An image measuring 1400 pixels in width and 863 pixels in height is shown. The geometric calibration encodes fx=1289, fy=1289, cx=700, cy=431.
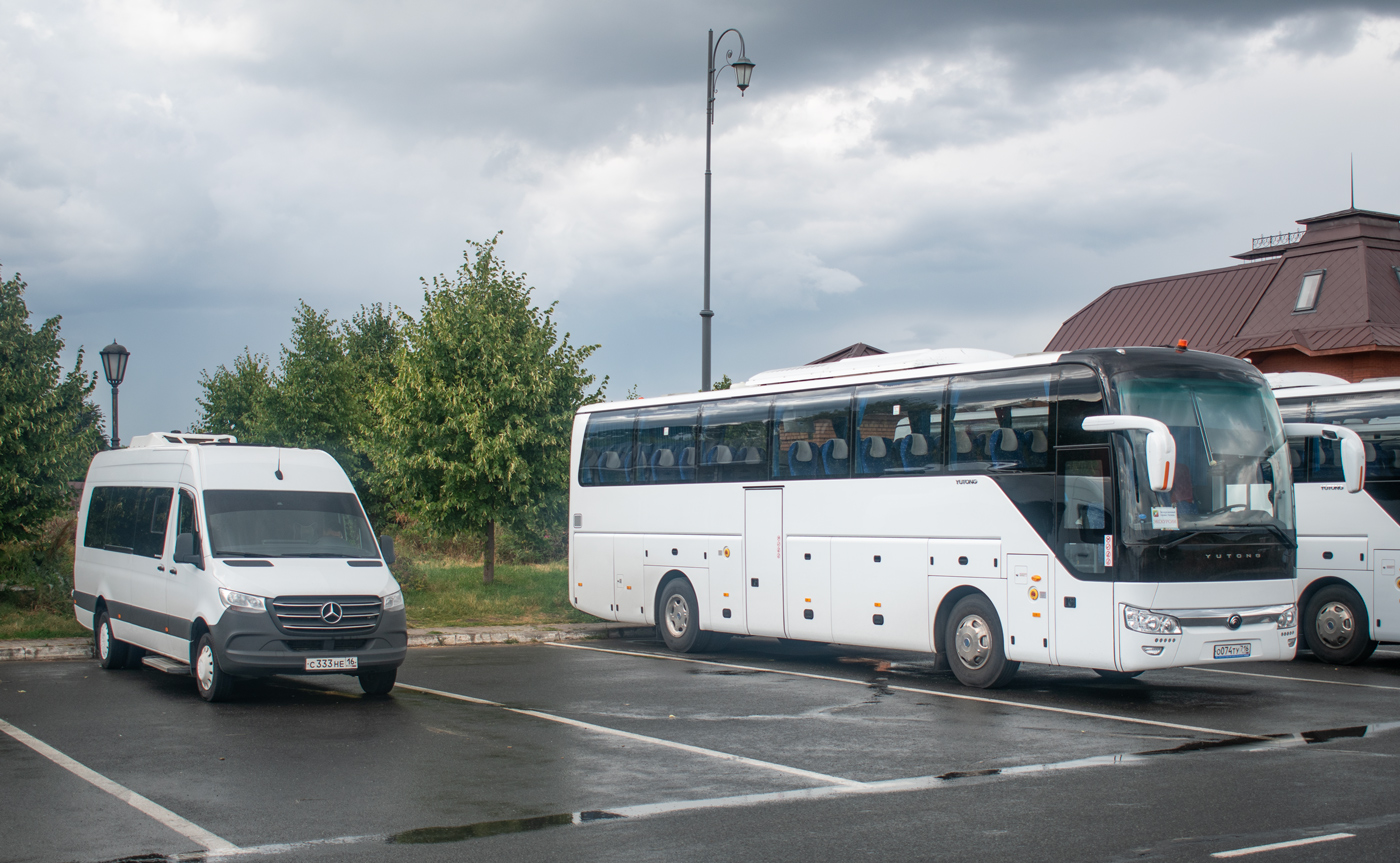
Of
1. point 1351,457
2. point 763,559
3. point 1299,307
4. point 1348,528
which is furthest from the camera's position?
point 1299,307

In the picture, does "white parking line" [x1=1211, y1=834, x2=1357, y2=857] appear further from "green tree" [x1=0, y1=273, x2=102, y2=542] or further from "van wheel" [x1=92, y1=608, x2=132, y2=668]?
"green tree" [x1=0, y1=273, x2=102, y2=542]

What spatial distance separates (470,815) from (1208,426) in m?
8.55

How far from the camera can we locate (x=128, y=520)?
1444cm

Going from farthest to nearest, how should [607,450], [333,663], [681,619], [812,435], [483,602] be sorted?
[483,602]
[607,450]
[681,619]
[812,435]
[333,663]

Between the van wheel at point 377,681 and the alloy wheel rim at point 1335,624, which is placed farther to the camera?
the alloy wheel rim at point 1335,624

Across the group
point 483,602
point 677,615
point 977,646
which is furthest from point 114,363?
point 977,646

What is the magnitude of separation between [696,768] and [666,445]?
32.6ft

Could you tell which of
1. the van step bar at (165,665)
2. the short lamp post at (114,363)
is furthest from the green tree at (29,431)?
the van step bar at (165,665)

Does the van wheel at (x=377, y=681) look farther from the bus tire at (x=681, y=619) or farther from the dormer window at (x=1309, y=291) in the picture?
the dormer window at (x=1309, y=291)

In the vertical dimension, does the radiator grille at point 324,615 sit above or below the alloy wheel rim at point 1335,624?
above

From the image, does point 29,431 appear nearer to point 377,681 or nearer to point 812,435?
point 377,681

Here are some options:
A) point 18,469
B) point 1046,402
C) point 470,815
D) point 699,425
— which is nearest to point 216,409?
point 18,469

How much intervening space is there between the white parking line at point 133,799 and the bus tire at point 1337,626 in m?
14.1

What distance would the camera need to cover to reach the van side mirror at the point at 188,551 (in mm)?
12305
